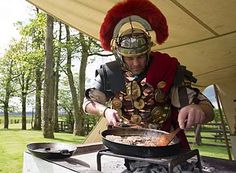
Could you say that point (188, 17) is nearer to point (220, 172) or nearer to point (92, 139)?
point (220, 172)

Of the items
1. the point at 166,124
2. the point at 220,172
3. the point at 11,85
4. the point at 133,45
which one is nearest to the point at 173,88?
the point at 166,124

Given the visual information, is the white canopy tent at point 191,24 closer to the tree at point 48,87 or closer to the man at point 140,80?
the man at point 140,80

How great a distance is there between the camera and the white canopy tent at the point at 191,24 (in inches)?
82.0

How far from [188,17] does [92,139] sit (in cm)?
212

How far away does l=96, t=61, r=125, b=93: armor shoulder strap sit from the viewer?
5.18 ft

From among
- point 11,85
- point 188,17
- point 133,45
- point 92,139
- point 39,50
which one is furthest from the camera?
point 11,85

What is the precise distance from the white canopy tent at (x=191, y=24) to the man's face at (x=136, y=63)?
0.69 metres

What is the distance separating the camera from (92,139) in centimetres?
378

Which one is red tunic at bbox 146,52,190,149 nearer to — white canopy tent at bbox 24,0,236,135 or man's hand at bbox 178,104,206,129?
man's hand at bbox 178,104,206,129

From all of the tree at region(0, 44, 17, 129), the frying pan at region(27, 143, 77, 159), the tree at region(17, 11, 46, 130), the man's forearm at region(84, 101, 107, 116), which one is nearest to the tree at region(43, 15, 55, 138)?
the tree at region(17, 11, 46, 130)

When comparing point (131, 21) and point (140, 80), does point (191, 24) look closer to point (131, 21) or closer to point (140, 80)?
point (131, 21)

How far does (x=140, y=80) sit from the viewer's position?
1.56 m

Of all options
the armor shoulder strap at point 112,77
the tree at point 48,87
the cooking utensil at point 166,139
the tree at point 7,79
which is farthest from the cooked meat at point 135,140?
the tree at point 7,79

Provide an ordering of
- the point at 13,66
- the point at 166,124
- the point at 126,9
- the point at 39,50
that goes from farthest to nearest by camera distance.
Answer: the point at 13,66, the point at 39,50, the point at 126,9, the point at 166,124
